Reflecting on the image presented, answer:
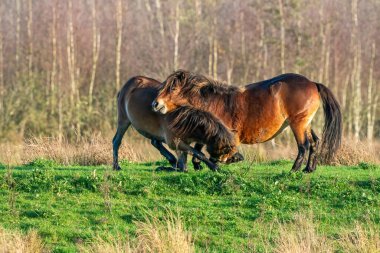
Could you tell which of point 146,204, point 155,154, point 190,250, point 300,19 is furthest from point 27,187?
point 300,19

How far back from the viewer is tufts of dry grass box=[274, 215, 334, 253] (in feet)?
34.9

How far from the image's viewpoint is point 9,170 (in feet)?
46.9

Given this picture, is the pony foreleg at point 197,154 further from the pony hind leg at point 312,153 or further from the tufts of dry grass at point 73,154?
the tufts of dry grass at point 73,154

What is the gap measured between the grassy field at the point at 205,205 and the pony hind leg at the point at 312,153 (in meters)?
0.49

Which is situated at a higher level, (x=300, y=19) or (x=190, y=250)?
(x=300, y=19)

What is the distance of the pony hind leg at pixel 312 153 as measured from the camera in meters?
15.0

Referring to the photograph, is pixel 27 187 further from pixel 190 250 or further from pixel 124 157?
pixel 124 157

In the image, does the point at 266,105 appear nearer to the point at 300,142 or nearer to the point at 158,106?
the point at 300,142

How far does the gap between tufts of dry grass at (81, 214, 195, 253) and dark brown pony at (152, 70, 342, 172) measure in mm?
4044

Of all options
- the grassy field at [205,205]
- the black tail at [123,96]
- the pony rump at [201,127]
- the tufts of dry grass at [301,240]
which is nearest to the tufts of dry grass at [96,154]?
the black tail at [123,96]

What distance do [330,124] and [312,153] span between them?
2.08ft

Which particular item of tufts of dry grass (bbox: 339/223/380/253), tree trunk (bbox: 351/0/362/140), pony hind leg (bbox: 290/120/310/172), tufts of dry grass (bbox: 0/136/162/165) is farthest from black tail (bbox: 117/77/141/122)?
tree trunk (bbox: 351/0/362/140)

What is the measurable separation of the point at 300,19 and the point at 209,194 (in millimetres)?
27845

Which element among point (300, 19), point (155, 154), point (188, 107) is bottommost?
point (155, 154)
